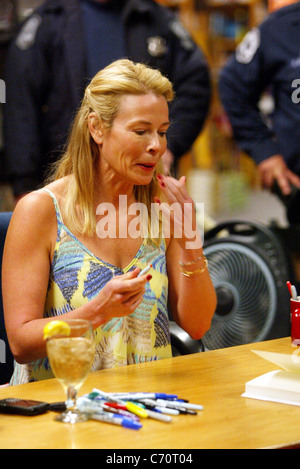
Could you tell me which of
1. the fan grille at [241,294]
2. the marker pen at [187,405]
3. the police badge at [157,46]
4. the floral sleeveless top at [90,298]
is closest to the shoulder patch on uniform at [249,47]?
the police badge at [157,46]

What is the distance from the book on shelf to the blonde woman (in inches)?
16.7

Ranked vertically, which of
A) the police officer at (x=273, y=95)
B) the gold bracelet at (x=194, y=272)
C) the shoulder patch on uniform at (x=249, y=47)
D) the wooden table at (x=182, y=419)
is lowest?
the wooden table at (x=182, y=419)

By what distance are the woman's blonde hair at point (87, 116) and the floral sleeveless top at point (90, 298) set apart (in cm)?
5

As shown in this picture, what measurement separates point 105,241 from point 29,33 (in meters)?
1.78

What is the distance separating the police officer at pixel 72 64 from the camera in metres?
3.15

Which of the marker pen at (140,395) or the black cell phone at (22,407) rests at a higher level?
the marker pen at (140,395)

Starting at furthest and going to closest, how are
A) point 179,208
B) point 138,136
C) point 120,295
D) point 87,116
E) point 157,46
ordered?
point 157,46
point 87,116
point 138,136
point 179,208
point 120,295

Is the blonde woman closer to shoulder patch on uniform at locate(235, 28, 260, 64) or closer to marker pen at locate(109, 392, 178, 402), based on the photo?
marker pen at locate(109, 392, 178, 402)

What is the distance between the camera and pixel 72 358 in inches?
45.9

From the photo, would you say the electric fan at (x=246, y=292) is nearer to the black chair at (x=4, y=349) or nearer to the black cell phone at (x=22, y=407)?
the black chair at (x=4, y=349)

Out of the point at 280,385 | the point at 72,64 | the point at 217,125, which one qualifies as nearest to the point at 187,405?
the point at 280,385

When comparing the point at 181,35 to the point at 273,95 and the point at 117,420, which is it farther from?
the point at 117,420
